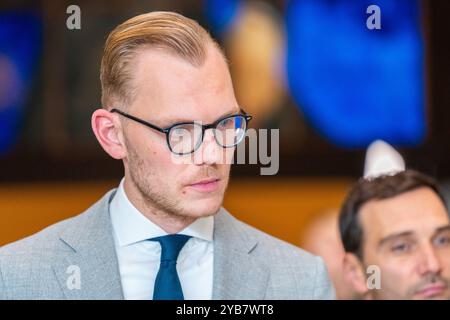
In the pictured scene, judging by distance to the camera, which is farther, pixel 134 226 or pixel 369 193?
pixel 369 193

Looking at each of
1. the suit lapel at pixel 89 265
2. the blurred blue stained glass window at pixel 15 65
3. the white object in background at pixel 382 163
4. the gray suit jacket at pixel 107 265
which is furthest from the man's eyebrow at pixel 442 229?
the blurred blue stained glass window at pixel 15 65

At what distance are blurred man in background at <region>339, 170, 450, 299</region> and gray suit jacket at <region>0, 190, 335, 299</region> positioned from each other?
0.51 feet

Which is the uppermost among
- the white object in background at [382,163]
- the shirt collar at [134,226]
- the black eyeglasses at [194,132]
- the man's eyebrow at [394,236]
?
the black eyeglasses at [194,132]

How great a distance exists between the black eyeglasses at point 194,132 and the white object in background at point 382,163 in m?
0.39

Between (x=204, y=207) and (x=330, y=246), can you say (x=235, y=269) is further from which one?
(x=330, y=246)

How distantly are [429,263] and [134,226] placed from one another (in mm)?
500

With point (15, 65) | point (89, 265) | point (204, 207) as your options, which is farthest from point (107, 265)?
point (15, 65)

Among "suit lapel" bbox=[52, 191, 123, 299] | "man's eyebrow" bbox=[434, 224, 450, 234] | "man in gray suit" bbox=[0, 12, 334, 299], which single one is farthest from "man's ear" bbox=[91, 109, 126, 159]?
"man's eyebrow" bbox=[434, 224, 450, 234]

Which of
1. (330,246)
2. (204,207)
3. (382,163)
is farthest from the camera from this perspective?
(330,246)

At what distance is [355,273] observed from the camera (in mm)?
1460

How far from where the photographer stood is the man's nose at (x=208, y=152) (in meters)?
1.19

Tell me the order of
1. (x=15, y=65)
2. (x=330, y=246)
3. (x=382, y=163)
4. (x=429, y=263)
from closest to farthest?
(x=429, y=263) → (x=382, y=163) → (x=330, y=246) → (x=15, y=65)

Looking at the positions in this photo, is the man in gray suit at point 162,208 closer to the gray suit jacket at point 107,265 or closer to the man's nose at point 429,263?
the gray suit jacket at point 107,265

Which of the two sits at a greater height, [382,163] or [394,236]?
[382,163]
